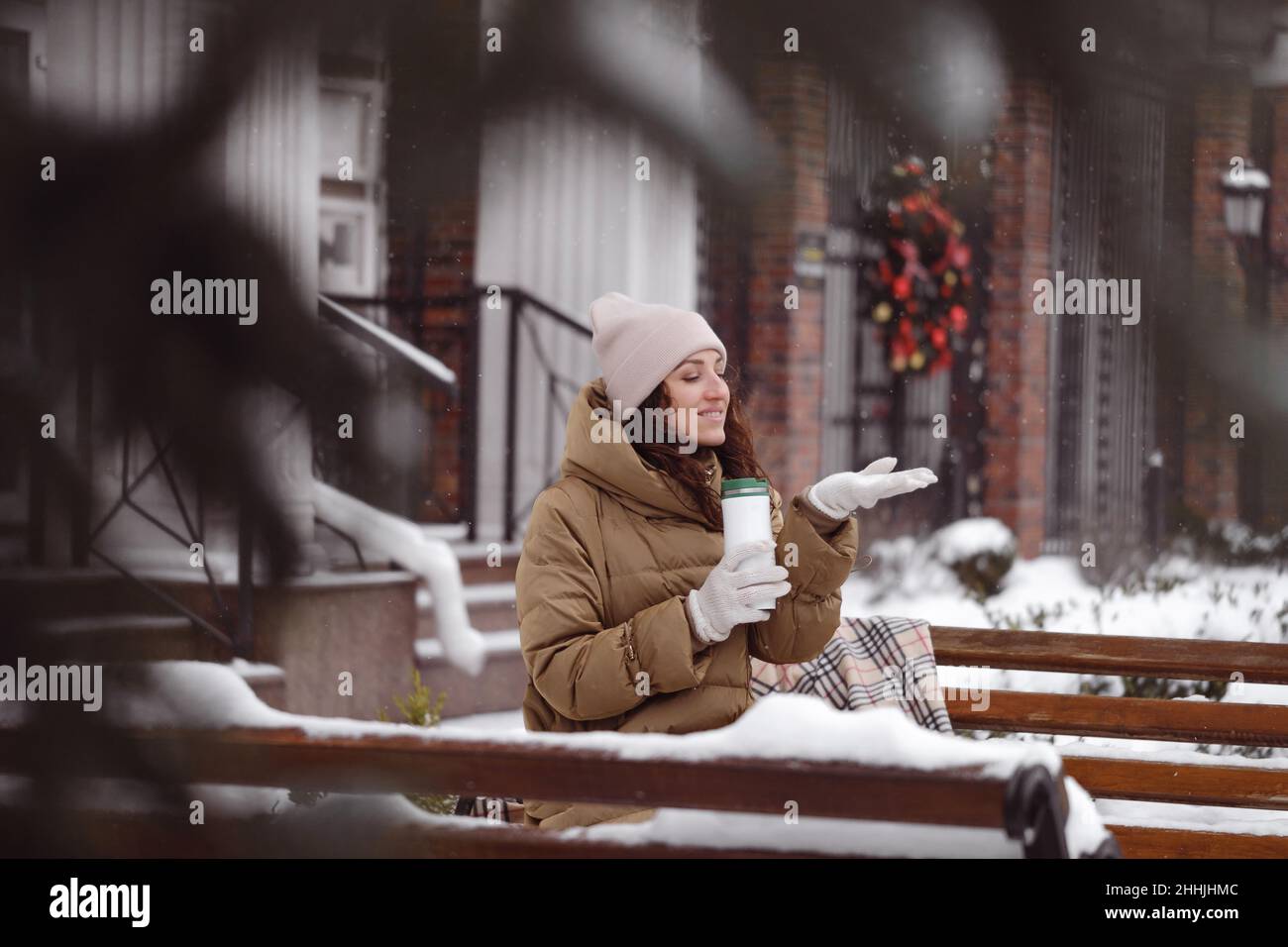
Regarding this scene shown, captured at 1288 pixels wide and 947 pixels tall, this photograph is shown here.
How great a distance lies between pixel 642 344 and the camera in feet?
6.52

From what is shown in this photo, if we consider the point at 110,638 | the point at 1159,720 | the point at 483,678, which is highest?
the point at 110,638

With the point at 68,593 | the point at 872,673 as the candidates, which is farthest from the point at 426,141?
the point at 872,673

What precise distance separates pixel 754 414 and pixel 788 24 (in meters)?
5.57

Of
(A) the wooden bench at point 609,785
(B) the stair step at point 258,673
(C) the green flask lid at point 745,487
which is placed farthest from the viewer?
(C) the green flask lid at point 745,487

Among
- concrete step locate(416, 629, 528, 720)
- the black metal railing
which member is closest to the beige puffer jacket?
concrete step locate(416, 629, 528, 720)

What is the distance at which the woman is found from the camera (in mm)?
1776

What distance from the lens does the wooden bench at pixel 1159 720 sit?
2.55 m

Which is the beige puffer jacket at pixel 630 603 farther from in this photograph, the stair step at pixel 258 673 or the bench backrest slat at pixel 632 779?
the stair step at pixel 258 673

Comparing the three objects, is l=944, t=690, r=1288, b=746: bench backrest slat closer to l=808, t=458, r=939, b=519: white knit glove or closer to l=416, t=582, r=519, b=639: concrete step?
l=808, t=458, r=939, b=519: white knit glove

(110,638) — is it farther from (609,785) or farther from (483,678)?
(483,678)

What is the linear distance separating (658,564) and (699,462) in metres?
0.17

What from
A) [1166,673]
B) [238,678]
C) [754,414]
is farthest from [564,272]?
[238,678]

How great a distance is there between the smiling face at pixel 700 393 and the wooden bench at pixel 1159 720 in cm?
96

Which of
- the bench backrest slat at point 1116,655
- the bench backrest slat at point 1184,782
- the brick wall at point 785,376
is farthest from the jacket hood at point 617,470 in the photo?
the brick wall at point 785,376
